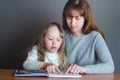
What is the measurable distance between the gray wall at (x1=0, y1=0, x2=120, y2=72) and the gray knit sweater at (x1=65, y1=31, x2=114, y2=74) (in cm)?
46

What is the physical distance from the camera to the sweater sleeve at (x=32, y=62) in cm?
143

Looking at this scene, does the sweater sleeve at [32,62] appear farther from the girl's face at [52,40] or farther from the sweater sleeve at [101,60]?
the sweater sleeve at [101,60]

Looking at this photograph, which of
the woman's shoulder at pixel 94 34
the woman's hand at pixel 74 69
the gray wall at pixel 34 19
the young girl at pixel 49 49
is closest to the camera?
the woman's hand at pixel 74 69

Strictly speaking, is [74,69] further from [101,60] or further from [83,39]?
[83,39]

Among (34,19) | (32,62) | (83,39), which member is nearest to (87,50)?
(83,39)

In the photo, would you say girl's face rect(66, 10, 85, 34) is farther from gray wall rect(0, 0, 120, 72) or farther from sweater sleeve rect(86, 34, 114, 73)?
gray wall rect(0, 0, 120, 72)

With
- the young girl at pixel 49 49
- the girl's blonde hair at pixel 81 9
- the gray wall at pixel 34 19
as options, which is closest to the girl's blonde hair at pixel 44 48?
the young girl at pixel 49 49

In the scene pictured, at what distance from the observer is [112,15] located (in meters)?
2.05

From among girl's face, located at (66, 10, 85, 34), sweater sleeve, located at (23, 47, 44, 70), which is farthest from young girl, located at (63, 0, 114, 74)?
sweater sleeve, located at (23, 47, 44, 70)

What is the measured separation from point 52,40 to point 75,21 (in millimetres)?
204

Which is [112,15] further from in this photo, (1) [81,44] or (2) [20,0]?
(2) [20,0]

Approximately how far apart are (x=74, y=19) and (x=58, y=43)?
19 centimetres

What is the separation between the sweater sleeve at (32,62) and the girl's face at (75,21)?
30 cm

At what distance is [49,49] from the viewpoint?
1.54 meters
